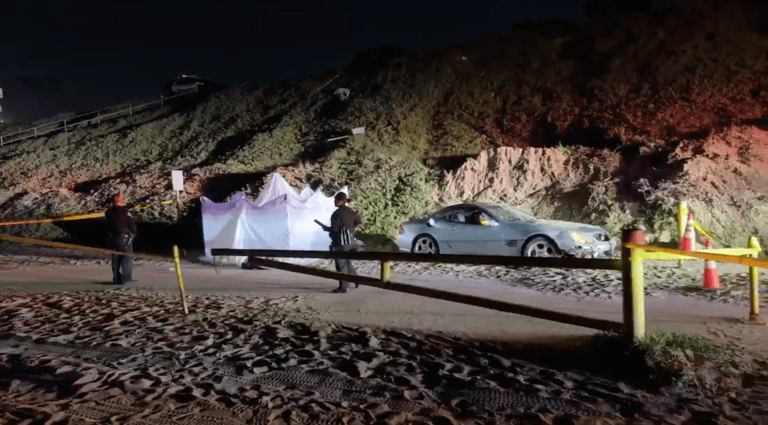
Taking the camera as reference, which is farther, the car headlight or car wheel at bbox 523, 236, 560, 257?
car wheel at bbox 523, 236, 560, 257

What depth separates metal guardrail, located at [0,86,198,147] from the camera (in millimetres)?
33844

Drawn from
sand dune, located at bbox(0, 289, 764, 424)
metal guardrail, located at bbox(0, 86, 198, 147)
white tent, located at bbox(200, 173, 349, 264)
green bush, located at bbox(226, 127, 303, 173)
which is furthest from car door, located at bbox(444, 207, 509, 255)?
metal guardrail, located at bbox(0, 86, 198, 147)

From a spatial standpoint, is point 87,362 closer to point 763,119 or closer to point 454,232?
point 454,232

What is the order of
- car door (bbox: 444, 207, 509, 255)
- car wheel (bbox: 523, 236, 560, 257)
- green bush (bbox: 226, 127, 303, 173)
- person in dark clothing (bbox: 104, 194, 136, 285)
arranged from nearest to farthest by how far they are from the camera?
person in dark clothing (bbox: 104, 194, 136, 285), car wheel (bbox: 523, 236, 560, 257), car door (bbox: 444, 207, 509, 255), green bush (bbox: 226, 127, 303, 173)

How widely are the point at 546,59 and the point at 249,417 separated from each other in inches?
929

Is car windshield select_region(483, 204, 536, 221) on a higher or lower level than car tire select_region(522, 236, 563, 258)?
higher

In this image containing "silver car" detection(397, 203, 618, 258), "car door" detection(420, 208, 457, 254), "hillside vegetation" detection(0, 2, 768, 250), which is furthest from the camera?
"hillside vegetation" detection(0, 2, 768, 250)

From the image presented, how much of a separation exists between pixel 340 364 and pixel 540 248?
7.25 meters

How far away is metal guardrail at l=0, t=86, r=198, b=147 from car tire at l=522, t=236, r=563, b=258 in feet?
102

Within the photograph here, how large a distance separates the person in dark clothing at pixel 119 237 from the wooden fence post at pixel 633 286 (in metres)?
8.49

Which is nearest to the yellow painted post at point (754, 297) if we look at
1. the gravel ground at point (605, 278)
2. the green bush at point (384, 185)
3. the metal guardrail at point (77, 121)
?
the gravel ground at point (605, 278)

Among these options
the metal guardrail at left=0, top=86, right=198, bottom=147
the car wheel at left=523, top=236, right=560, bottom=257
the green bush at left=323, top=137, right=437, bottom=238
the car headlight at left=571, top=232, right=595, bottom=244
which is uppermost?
Result: the metal guardrail at left=0, top=86, right=198, bottom=147

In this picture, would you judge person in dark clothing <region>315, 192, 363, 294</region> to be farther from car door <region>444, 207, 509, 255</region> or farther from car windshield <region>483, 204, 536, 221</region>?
car windshield <region>483, 204, 536, 221</region>

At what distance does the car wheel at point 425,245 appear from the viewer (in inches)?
502
